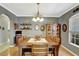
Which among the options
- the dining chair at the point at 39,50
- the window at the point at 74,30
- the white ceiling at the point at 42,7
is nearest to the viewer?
the dining chair at the point at 39,50

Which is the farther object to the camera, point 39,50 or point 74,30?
point 74,30

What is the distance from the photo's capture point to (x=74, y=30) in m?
6.23

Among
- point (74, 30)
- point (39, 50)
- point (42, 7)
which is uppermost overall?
point (42, 7)

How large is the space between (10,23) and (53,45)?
15.0 ft

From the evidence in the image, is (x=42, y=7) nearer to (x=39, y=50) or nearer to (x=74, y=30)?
(x=74, y=30)

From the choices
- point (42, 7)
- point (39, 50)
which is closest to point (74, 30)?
point (42, 7)

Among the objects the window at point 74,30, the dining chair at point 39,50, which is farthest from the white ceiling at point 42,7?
the dining chair at point 39,50

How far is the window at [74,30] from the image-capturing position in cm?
591

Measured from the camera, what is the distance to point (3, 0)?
1.53 meters

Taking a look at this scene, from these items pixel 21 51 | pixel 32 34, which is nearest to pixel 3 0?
pixel 21 51

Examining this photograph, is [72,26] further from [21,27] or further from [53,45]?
[21,27]

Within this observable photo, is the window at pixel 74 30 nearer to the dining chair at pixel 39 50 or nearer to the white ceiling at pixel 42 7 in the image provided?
the white ceiling at pixel 42 7

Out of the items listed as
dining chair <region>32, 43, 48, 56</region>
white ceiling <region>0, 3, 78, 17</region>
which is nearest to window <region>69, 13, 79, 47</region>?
white ceiling <region>0, 3, 78, 17</region>

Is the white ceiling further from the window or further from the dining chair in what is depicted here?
the dining chair
